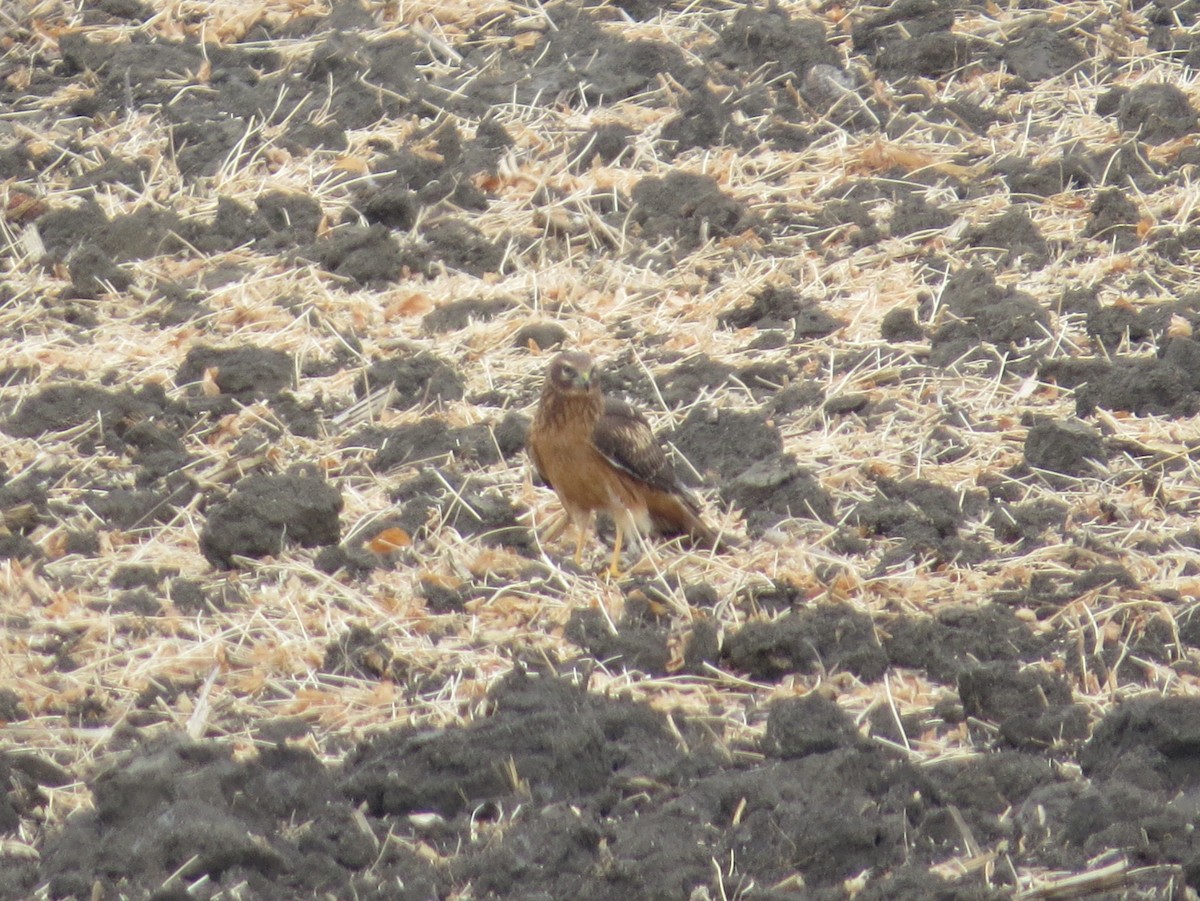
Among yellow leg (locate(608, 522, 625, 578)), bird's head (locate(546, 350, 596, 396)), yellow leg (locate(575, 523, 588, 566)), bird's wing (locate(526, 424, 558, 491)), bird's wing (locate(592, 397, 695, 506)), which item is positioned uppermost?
bird's head (locate(546, 350, 596, 396))

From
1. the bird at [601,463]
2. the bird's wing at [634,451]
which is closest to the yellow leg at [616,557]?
the bird at [601,463]

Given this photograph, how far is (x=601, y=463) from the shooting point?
711 cm

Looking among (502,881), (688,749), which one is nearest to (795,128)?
(688,749)

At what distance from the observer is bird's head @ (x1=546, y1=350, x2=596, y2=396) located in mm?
7141

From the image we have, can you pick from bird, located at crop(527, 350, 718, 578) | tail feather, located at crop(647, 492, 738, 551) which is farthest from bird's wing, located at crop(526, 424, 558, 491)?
tail feather, located at crop(647, 492, 738, 551)

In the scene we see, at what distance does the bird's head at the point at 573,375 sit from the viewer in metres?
7.14

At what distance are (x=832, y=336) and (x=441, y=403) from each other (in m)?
1.84

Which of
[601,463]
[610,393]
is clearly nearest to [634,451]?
[601,463]

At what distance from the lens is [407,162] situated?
10.1m

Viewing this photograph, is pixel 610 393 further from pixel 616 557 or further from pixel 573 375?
pixel 616 557

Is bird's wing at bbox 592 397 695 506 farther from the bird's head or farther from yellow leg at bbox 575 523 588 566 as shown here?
yellow leg at bbox 575 523 588 566

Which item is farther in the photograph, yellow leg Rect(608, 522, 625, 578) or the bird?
the bird

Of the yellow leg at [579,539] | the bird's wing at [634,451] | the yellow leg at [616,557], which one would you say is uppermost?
the bird's wing at [634,451]

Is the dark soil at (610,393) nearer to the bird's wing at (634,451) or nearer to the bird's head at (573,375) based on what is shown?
the bird's wing at (634,451)
